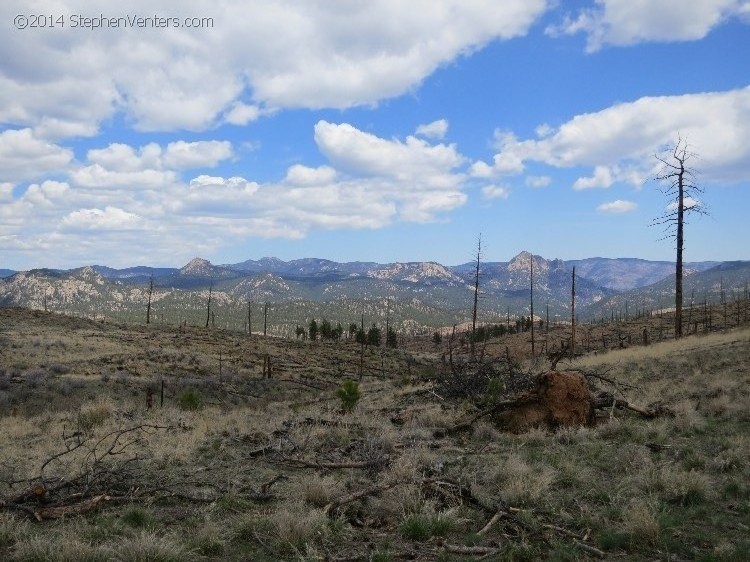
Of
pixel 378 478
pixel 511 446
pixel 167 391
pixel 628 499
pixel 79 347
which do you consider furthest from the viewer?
pixel 79 347

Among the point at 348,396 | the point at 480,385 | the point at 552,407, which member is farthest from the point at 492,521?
the point at 348,396

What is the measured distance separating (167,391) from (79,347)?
20928 mm

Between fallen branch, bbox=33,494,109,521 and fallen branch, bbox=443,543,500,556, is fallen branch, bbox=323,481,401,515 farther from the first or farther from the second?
fallen branch, bbox=33,494,109,521

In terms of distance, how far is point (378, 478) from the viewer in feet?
25.9

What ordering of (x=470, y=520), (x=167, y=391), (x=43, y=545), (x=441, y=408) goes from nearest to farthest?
(x=43, y=545), (x=470, y=520), (x=441, y=408), (x=167, y=391)

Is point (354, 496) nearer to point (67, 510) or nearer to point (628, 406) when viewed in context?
point (67, 510)

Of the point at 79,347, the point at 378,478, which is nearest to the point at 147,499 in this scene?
the point at 378,478

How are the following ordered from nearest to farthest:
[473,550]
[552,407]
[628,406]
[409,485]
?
[473,550], [409,485], [552,407], [628,406]

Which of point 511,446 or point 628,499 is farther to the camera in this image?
point 511,446

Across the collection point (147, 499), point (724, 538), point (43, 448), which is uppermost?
point (724, 538)

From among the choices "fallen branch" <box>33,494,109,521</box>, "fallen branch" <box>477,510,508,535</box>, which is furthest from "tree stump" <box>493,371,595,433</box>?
"fallen branch" <box>33,494,109,521</box>

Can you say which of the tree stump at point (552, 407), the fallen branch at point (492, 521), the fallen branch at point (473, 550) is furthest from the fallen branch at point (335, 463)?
the tree stump at point (552, 407)

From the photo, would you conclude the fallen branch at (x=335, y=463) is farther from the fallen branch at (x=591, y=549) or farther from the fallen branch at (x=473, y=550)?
the fallen branch at (x=591, y=549)

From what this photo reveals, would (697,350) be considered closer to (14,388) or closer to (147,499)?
(147,499)
